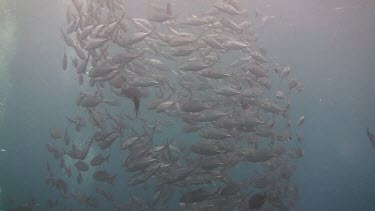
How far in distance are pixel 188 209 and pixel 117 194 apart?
20648 mm

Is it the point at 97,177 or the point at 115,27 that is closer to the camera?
the point at 115,27

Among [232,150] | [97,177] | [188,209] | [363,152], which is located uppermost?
[232,150]

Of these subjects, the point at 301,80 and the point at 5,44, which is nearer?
the point at 5,44

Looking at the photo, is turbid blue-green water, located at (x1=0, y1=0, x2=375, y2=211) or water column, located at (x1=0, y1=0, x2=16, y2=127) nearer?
turbid blue-green water, located at (x1=0, y1=0, x2=375, y2=211)

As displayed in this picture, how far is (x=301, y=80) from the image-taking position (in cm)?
4056

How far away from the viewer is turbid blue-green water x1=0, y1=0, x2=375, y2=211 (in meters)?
26.9

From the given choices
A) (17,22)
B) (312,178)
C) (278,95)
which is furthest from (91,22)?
(312,178)

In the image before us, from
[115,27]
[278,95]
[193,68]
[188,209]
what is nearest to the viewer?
[115,27]

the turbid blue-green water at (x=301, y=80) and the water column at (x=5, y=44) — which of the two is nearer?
the turbid blue-green water at (x=301, y=80)

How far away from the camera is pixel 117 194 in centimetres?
2928

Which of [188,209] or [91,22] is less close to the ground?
[91,22]

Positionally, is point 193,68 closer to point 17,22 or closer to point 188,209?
point 188,209

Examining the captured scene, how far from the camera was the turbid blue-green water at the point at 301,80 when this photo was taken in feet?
88.2

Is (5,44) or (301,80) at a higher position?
(5,44)
